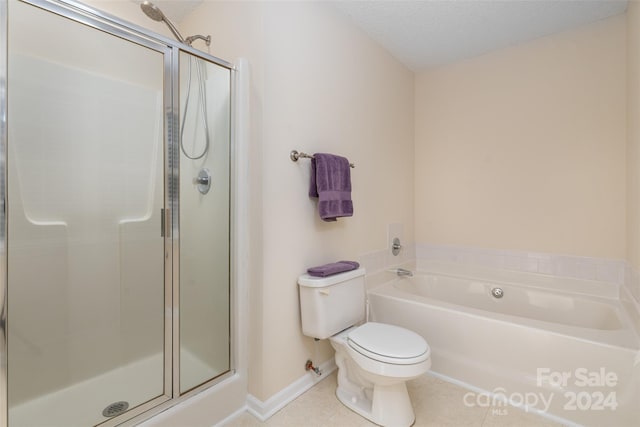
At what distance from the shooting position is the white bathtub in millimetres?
1441

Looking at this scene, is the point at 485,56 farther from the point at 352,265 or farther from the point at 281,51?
the point at 352,265

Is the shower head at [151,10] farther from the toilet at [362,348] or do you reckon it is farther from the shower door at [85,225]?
the toilet at [362,348]

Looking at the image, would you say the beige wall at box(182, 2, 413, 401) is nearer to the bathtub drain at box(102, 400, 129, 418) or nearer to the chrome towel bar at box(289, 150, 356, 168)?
the chrome towel bar at box(289, 150, 356, 168)

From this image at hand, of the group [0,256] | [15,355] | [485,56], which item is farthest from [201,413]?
[485,56]

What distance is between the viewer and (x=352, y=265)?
1.90 metres

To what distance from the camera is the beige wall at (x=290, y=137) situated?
1.61 m

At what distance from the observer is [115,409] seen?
142 cm

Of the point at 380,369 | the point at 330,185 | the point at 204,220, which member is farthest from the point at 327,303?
the point at 204,220

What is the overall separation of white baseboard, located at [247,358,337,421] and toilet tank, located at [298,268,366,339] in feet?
0.99

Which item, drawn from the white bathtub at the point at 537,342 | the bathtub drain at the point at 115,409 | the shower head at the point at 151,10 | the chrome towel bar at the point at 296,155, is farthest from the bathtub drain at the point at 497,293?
the shower head at the point at 151,10

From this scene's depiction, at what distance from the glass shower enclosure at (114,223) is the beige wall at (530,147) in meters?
1.99

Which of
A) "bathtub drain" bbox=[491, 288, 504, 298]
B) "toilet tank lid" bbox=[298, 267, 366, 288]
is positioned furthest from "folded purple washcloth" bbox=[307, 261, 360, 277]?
"bathtub drain" bbox=[491, 288, 504, 298]

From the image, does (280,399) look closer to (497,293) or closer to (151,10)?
(497,293)

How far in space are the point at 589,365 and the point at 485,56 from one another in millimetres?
2314
